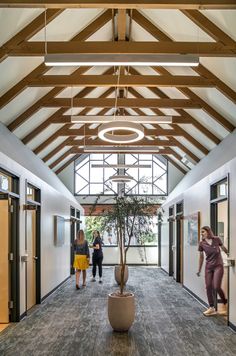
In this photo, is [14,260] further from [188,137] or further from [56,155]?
[56,155]

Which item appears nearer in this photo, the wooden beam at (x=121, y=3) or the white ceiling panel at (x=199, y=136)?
the wooden beam at (x=121, y=3)

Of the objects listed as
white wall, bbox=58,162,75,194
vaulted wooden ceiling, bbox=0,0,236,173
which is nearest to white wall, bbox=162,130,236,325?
vaulted wooden ceiling, bbox=0,0,236,173

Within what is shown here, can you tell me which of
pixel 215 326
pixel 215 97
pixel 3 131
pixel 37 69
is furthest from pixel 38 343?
pixel 215 97

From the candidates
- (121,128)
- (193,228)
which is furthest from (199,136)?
(121,128)

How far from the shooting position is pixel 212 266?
7.11m

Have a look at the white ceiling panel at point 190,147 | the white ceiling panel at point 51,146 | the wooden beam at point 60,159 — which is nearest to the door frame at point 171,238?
the white ceiling panel at point 190,147

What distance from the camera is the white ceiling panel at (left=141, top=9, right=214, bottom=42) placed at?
613cm

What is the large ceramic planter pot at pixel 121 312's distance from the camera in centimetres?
590

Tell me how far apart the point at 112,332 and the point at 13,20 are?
413 cm

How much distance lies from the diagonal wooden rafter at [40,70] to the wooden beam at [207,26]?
1501mm

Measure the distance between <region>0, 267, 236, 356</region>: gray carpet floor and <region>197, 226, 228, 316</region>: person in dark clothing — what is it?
12.2 inches

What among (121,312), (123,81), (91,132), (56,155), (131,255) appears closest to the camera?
(121,312)

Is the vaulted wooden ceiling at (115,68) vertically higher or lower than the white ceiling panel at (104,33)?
lower

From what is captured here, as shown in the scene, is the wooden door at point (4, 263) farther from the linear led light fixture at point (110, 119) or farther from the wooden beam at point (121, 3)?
the wooden beam at point (121, 3)
